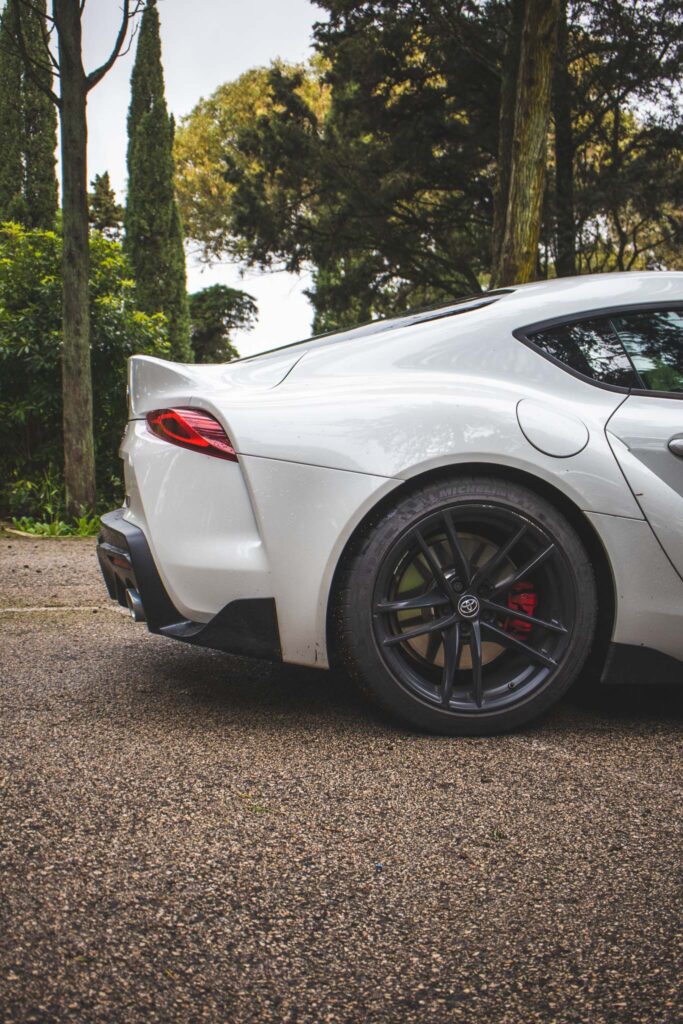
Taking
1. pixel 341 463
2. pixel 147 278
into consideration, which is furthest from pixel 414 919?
pixel 147 278

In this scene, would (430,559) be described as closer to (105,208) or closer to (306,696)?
(306,696)

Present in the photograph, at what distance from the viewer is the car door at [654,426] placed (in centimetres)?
281

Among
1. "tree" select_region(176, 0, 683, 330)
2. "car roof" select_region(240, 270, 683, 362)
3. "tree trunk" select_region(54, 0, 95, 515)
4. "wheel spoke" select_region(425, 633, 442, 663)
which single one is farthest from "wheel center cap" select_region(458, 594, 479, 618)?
"tree" select_region(176, 0, 683, 330)

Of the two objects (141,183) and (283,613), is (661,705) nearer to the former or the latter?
(283,613)

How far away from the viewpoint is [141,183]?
2194 centimetres

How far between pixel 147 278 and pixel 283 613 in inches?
804

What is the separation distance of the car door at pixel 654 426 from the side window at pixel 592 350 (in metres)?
0.03

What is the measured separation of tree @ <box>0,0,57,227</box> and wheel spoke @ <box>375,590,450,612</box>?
16.0m

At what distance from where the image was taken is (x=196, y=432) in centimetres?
275

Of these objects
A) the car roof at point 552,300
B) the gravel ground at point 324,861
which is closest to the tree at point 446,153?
the car roof at point 552,300

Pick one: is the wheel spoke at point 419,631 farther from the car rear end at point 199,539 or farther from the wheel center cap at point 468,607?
the car rear end at point 199,539

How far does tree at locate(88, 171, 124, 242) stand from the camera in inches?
1421

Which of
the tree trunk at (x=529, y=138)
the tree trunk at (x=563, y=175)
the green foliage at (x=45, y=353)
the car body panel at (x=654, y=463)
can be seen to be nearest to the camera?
the car body panel at (x=654, y=463)

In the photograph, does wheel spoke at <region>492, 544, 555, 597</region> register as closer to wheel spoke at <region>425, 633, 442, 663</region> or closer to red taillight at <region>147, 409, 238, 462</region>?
wheel spoke at <region>425, 633, 442, 663</region>
